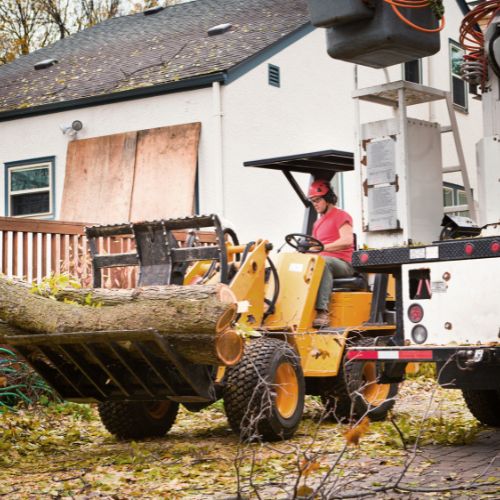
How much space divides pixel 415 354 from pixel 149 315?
183cm

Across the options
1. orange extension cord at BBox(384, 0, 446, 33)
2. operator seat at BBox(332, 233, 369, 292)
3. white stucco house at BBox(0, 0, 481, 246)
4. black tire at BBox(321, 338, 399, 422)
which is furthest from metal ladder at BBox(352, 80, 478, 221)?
white stucco house at BBox(0, 0, 481, 246)

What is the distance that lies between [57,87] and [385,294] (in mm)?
11737

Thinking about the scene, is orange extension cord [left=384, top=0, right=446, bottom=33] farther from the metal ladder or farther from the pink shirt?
the pink shirt

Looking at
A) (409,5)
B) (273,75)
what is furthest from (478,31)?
(273,75)

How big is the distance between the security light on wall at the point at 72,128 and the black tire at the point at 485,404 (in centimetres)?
1102

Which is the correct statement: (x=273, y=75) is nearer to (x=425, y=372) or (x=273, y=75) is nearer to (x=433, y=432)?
(x=425, y=372)

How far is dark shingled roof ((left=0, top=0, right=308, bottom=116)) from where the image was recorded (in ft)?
58.9

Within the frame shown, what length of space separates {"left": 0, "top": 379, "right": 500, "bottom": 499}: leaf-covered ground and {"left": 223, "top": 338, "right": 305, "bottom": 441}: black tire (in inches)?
6.3

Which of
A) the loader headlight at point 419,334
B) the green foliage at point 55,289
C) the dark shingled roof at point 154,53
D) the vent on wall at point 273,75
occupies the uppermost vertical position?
the dark shingled roof at point 154,53

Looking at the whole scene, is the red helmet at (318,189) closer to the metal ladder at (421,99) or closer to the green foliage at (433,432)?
the metal ladder at (421,99)

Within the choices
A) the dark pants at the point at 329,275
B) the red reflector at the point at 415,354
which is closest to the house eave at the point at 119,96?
the dark pants at the point at 329,275

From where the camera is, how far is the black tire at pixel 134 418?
8.65 meters

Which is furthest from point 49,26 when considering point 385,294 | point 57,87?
point 385,294

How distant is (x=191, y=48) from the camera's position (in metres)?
19.0
